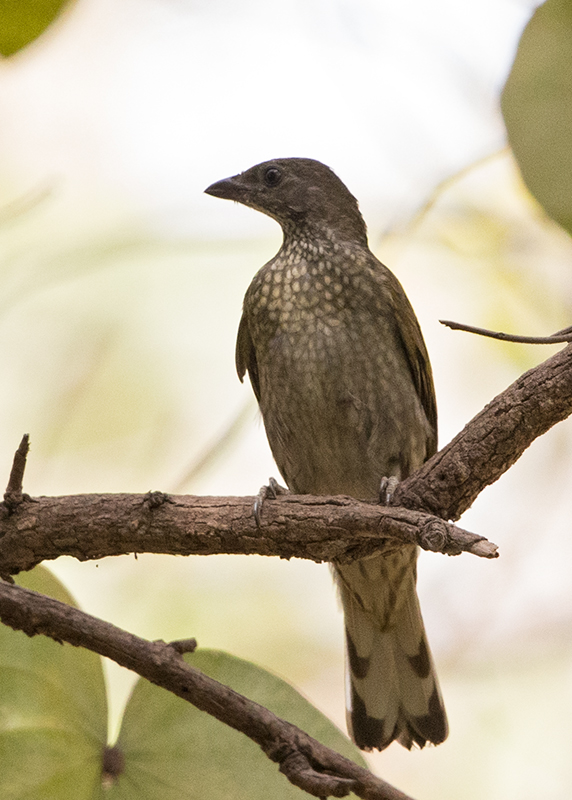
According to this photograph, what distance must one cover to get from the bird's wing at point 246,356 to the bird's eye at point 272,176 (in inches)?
19.6

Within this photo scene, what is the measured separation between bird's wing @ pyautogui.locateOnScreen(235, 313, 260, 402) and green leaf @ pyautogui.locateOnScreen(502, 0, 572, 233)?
1259 millimetres

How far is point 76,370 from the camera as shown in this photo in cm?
296

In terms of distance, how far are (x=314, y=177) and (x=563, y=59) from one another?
4.39 ft

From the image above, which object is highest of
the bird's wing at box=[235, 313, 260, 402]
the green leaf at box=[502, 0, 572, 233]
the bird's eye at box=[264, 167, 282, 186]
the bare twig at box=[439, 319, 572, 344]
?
the bird's eye at box=[264, 167, 282, 186]

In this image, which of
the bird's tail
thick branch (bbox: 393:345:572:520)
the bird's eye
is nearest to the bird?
the bird's tail

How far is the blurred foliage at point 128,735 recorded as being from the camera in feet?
5.92

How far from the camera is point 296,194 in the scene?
3.07 meters

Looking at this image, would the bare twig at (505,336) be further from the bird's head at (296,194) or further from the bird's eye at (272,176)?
the bird's eye at (272,176)

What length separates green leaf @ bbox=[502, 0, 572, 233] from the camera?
1813 millimetres

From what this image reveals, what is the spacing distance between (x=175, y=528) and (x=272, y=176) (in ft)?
4.86

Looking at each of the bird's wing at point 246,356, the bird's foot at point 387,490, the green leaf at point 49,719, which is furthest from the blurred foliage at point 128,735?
the bird's wing at point 246,356

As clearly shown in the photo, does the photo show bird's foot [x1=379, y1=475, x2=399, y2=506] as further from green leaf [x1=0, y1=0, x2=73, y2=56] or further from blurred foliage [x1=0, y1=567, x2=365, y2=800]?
green leaf [x1=0, y1=0, x2=73, y2=56]

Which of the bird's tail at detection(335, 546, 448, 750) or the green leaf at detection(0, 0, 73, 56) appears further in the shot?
the bird's tail at detection(335, 546, 448, 750)

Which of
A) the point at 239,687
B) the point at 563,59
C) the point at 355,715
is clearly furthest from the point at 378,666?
the point at 563,59
